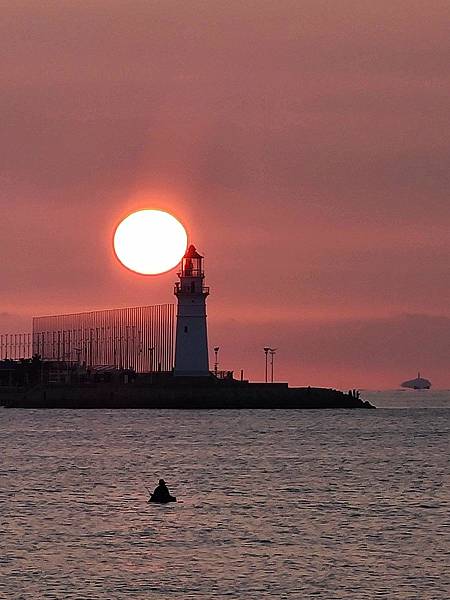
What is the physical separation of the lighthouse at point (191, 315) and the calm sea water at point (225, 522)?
52.6 m

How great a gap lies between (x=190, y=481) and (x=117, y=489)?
25.8 feet

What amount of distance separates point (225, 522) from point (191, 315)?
116m

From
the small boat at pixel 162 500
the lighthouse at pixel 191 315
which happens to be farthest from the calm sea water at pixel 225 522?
the lighthouse at pixel 191 315

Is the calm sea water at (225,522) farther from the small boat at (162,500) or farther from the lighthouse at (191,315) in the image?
the lighthouse at (191,315)

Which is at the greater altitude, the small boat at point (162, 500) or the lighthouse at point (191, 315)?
the lighthouse at point (191, 315)

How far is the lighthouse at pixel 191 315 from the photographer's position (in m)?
191

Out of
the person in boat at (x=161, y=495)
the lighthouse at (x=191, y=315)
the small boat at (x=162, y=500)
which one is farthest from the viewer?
the lighthouse at (x=191, y=315)

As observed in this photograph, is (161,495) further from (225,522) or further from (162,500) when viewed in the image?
(225,522)

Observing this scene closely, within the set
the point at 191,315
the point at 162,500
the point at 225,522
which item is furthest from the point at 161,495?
the point at 191,315

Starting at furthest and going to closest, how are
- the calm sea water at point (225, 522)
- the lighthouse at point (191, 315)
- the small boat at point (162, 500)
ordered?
the lighthouse at point (191, 315) < the small boat at point (162, 500) < the calm sea water at point (225, 522)

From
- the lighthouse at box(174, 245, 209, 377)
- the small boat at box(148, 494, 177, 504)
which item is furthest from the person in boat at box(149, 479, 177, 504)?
the lighthouse at box(174, 245, 209, 377)

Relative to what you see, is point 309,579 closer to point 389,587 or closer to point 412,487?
point 389,587

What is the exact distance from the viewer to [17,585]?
57.4m

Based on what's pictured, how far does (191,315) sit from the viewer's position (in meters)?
191
